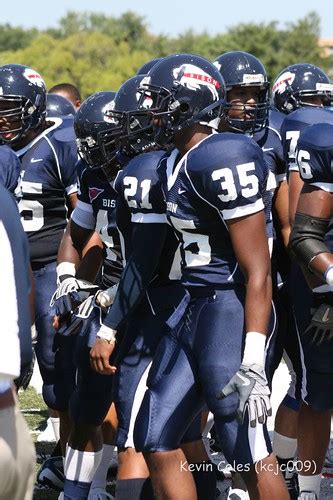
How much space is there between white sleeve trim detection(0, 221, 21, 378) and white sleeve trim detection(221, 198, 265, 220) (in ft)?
3.11

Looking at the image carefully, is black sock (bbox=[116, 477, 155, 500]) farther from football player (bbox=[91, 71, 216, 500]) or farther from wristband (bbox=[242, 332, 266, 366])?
wristband (bbox=[242, 332, 266, 366])

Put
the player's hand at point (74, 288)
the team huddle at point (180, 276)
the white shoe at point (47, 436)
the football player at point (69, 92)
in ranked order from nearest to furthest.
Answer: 1. the team huddle at point (180, 276)
2. the player's hand at point (74, 288)
3. the white shoe at point (47, 436)
4. the football player at point (69, 92)

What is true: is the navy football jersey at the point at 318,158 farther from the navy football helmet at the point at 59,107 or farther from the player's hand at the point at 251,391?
the navy football helmet at the point at 59,107

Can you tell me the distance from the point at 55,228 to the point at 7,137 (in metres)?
0.51

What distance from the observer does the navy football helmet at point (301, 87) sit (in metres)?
6.06

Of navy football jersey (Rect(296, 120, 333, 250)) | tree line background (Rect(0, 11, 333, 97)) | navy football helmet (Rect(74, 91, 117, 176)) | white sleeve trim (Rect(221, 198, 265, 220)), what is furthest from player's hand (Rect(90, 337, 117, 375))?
tree line background (Rect(0, 11, 333, 97))

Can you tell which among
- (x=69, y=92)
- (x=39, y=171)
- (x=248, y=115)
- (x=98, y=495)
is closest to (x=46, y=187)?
(x=39, y=171)

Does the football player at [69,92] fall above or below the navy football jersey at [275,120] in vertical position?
below

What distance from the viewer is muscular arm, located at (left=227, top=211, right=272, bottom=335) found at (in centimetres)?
350

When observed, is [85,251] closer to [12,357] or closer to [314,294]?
[314,294]

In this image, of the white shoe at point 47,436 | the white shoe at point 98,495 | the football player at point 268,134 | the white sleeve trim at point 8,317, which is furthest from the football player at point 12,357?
the white shoe at point 47,436

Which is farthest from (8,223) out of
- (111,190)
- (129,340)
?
(111,190)

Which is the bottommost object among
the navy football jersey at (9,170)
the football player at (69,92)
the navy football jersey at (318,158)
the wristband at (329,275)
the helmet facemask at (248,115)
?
the football player at (69,92)

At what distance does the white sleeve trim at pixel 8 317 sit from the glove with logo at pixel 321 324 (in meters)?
1.67
